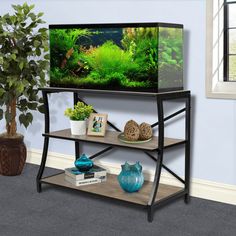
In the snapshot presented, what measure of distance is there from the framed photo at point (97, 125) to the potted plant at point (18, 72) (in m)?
0.62

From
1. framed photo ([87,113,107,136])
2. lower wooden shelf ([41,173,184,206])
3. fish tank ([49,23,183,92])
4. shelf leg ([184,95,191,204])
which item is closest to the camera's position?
fish tank ([49,23,183,92])

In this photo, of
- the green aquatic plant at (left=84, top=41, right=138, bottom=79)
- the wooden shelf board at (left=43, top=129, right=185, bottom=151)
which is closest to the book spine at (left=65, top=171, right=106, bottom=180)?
the wooden shelf board at (left=43, top=129, right=185, bottom=151)

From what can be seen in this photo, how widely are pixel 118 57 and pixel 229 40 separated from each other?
0.82 meters

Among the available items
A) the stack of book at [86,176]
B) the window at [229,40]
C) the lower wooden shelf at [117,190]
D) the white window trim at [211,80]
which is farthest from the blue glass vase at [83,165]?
the window at [229,40]

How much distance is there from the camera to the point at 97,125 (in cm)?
342

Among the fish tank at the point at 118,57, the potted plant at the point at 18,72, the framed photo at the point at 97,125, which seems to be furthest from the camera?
the potted plant at the point at 18,72

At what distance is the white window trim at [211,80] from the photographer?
3.20 meters

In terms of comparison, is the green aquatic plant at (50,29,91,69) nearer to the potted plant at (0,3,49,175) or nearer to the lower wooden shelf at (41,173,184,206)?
the potted plant at (0,3,49,175)

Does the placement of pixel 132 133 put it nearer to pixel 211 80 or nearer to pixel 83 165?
pixel 83 165

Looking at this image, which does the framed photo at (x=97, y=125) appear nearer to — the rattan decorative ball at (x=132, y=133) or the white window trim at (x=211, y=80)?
the rattan decorative ball at (x=132, y=133)

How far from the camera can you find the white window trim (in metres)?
3.20

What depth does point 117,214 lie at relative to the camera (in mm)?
3092

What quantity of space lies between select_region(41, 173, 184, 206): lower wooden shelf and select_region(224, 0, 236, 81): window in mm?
878

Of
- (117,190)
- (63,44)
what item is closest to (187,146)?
(117,190)
